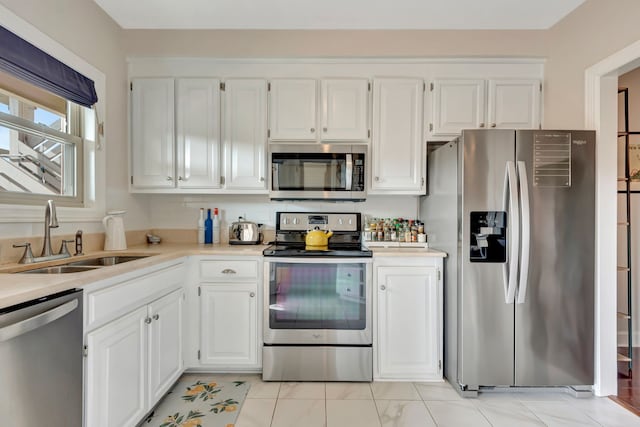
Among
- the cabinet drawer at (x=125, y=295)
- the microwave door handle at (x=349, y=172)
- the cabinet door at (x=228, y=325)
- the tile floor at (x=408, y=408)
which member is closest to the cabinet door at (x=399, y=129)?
the microwave door handle at (x=349, y=172)

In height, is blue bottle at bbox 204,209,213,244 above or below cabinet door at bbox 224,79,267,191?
below

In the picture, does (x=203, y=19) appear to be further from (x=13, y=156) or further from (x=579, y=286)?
(x=579, y=286)

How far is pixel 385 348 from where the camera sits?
2.32 metres

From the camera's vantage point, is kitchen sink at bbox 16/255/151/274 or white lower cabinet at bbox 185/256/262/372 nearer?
kitchen sink at bbox 16/255/151/274

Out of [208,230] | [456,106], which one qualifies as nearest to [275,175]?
[208,230]

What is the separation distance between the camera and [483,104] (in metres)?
2.59

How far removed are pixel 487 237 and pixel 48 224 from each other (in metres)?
2.55

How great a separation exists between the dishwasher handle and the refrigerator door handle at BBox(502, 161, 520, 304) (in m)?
2.28

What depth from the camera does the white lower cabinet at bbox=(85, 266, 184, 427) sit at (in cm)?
140

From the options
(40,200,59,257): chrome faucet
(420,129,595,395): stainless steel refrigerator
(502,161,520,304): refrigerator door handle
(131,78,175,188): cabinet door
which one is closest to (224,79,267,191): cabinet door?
(131,78,175,188): cabinet door

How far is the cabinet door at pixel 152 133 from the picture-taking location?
8.55 ft

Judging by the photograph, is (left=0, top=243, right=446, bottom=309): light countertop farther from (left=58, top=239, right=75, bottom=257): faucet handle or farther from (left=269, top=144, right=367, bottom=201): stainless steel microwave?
(left=269, top=144, right=367, bottom=201): stainless steel microwave

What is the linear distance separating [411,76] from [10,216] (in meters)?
2.71

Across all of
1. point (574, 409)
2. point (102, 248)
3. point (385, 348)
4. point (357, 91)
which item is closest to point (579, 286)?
point (574, 409)
